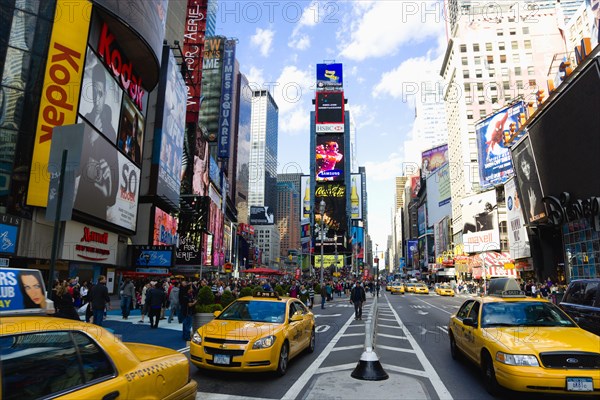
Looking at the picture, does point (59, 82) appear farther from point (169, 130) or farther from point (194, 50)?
point (194, 50)

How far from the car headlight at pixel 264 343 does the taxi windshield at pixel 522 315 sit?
3.84 metres

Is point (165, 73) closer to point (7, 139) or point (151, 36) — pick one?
point (151, 36)

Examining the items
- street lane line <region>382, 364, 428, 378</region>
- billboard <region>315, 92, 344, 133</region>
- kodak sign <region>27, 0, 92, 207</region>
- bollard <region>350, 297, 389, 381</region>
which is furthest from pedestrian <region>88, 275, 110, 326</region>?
billboard <region>315, 92, 344, 133</region>

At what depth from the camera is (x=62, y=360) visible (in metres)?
3.04

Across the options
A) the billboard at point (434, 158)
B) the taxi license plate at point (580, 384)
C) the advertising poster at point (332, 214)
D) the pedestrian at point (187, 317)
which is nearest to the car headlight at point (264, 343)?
the taxi license plate at point (580, 384)

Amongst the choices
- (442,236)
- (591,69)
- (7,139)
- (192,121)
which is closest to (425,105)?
(442,236)

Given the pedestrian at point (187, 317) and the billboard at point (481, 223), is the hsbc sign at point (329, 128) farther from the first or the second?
the pedestrian at point (187, 317)

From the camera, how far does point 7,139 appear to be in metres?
19.2

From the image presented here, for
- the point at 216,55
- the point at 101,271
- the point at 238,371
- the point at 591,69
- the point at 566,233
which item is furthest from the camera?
the point at 216,55

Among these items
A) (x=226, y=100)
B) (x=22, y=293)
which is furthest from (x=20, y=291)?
(x=226, y=100)

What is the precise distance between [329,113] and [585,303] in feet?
342

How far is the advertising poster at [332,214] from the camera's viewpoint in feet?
330

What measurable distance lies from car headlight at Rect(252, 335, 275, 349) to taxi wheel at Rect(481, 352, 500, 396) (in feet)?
11.9

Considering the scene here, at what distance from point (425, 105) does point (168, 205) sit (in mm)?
181943
